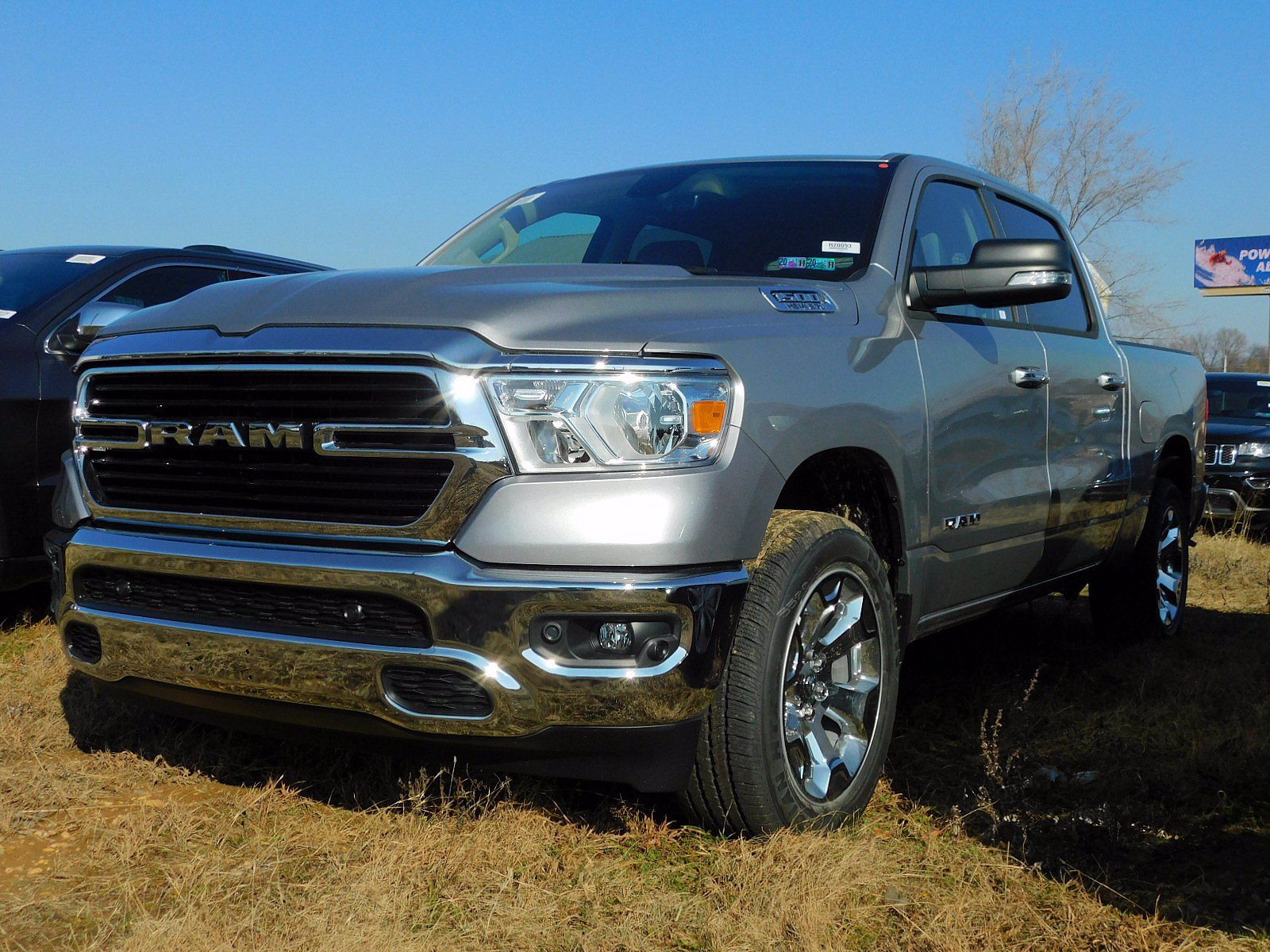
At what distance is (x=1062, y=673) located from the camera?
16.0ft

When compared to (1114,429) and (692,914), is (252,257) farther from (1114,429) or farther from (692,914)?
(692,914)

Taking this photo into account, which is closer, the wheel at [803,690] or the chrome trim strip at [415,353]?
the chrome trim strip at [415,353]

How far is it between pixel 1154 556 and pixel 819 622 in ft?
9.91

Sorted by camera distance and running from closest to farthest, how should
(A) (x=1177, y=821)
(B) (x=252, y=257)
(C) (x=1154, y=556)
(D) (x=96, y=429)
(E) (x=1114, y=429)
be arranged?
(D) (x=96, y=429) → (A) (x=1177, y=821) → (E) (x=1114, y=429) → (C) (x=1154, y=556) → (B) (x=252, y=257)

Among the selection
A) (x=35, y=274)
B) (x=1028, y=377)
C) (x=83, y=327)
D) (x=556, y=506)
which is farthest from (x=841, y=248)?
(x=35, y=274)

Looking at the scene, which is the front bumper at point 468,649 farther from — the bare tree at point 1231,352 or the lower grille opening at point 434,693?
the bare tree at point 1231,352

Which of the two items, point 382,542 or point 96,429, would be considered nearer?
point 382,542

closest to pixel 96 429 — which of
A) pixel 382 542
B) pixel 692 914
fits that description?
pixel 382 542

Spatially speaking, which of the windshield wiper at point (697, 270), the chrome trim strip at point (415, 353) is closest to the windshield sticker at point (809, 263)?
the windshield wiper at point (697, 270)

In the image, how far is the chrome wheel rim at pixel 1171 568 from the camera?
219 inches

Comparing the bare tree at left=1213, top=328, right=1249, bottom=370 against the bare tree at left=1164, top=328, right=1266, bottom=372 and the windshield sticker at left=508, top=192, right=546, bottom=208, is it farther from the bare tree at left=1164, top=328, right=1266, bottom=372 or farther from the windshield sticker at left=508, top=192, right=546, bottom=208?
the windshield sticker at left=508, top=192, right=546, bottom=208

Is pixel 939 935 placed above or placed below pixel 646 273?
below

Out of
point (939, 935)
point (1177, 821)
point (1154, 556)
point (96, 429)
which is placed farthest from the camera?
point (1154, 556)

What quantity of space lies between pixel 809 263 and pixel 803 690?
4.08 feet
